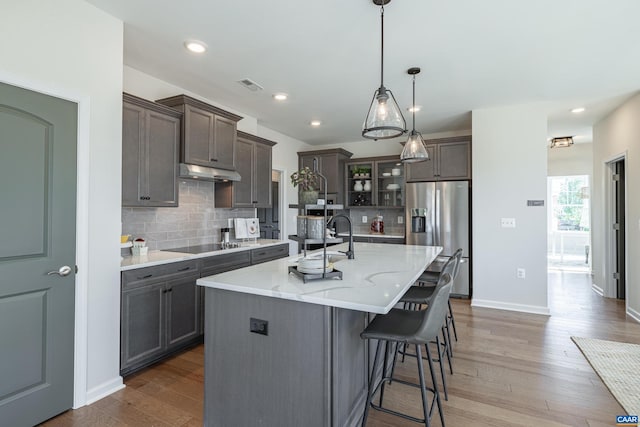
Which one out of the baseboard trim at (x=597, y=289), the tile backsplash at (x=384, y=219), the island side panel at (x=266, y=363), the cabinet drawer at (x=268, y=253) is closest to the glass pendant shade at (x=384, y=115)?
the island side panel at (x=266, y=363)

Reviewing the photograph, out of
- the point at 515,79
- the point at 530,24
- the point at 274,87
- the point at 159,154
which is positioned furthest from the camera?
the point at 274,87

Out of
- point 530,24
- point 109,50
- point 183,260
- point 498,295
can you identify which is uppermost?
point 530,24

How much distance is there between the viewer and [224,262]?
3430 mm

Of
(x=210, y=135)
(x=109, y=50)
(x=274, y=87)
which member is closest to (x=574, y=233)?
(x=274, y=87)

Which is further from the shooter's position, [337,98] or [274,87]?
[337,98]

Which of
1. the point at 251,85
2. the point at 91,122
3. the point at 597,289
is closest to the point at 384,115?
the point at 91,122

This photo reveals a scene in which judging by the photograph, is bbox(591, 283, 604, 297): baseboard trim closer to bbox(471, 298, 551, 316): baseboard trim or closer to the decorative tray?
bbox(471, 298, 551, 316): baseboard trim

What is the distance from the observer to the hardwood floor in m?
2.07

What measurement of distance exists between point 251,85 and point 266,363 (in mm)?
2963

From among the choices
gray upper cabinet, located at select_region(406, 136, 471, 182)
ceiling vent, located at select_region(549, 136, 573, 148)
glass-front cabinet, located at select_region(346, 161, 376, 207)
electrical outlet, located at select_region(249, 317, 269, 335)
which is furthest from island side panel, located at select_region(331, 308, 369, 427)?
ceiling vent, located at select_region(549, 136, 573, 148)

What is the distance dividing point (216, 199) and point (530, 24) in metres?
3.61

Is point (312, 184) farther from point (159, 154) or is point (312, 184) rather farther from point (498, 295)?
point (498, 295)

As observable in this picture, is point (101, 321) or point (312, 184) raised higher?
point (312, 184)

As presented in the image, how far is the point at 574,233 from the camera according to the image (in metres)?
7.41
